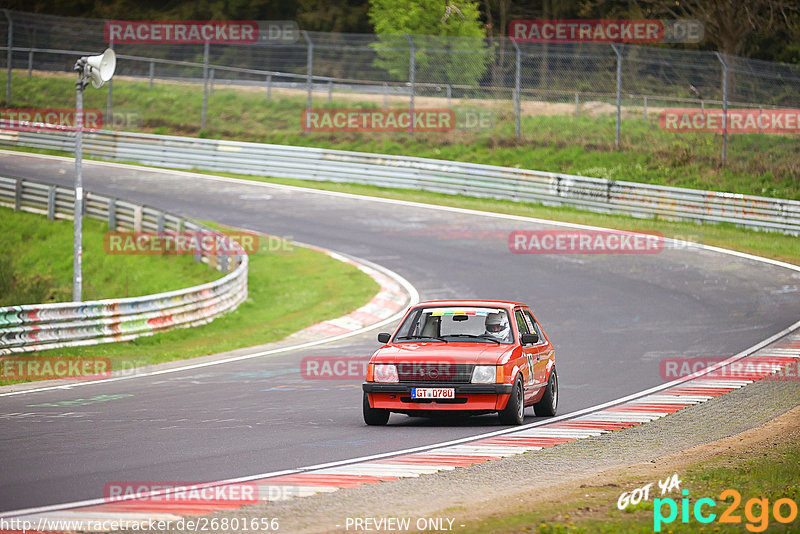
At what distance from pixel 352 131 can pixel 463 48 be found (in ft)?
20.2

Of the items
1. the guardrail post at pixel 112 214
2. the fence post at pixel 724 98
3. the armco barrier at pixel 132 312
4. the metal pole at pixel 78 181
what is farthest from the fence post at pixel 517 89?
the metal pole at pixel 78 181

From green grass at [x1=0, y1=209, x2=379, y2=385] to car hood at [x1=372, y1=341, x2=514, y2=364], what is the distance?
21.9ft

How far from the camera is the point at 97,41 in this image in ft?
167

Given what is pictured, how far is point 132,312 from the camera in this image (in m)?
18.8

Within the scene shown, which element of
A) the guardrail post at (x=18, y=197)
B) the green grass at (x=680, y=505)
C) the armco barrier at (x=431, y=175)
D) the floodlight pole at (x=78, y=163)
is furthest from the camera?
the guardrail post at (x=18, y=197)

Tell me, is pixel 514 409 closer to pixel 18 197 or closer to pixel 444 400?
pixel 444 400

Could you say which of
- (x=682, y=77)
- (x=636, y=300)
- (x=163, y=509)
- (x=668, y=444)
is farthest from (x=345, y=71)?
(x=163, y=509)

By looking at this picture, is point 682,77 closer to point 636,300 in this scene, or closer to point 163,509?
point 636,300

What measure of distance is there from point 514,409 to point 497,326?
119 centimetres

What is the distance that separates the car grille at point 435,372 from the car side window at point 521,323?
4.54 ft

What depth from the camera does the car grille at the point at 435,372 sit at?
35.4 feet

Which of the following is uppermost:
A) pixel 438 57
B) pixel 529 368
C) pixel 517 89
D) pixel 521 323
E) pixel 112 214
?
pixel 438 57

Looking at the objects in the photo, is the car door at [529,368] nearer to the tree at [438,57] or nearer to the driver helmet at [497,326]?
the driver helmet at [497,326]

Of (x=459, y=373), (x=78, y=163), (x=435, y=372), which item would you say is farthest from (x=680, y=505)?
(x=78, y=163)
